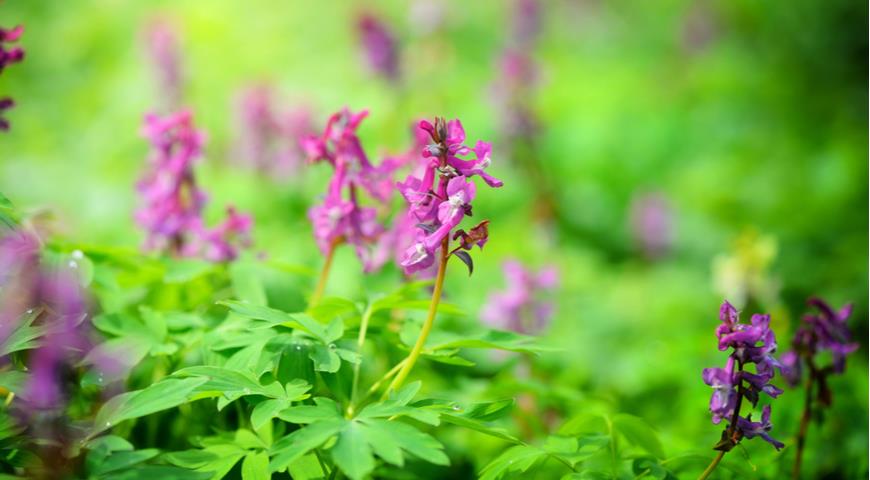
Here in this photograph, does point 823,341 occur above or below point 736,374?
above

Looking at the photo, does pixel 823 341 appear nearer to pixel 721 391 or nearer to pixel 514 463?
pixel 721 391

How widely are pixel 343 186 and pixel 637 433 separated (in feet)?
3.43

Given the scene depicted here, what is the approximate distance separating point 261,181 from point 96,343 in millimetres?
3817

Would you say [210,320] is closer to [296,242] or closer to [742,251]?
[296,242]

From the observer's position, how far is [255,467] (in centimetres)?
161

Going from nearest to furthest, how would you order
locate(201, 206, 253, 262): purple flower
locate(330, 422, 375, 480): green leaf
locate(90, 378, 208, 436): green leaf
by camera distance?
1. locate(330, 422, 375, 480): green leaf
2. locate(90, 378, 208, 436): green leaf
3. locate(201, 206, 253, 262): purple flower

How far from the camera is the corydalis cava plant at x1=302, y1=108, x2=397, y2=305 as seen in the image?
2201 millimetres

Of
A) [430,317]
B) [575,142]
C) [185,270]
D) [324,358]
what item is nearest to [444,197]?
[430,317]

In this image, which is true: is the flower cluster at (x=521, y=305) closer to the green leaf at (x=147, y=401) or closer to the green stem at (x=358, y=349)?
the green stem at (x=358, y=349)

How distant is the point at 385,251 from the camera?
266 cm

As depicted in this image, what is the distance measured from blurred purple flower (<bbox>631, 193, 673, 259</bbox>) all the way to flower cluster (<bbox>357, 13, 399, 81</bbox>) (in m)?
2.18

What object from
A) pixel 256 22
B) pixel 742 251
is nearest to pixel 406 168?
pixel 742 251

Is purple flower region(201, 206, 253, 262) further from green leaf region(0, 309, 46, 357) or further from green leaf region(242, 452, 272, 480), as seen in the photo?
green leaf region(242, 452, 272, 480)

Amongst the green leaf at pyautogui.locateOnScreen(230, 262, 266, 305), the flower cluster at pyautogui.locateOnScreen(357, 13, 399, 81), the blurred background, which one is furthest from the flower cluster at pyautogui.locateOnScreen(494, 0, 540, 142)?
the green leaf at pyautogui.locateOnScreen(230, 262, 266, 305)
